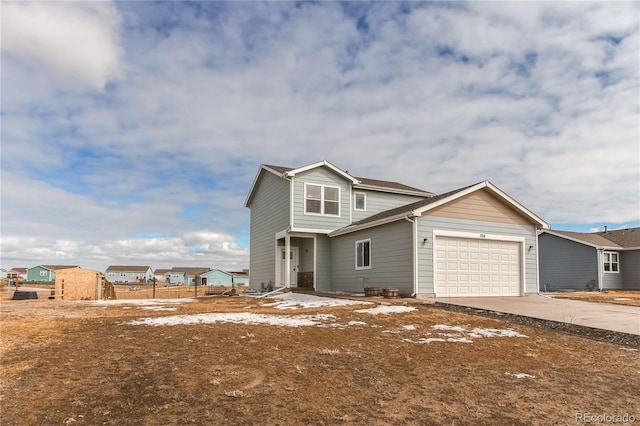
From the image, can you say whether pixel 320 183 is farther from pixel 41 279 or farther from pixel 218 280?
pixel 41 279

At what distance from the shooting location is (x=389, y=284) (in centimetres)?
1711

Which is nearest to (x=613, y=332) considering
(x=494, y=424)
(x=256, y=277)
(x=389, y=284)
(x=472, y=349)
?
(x=472, y=349)

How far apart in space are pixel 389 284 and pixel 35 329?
11894 millimetres

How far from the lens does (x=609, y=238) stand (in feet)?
107

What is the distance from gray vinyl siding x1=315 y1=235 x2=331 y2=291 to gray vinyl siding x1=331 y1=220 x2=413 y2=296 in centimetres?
31

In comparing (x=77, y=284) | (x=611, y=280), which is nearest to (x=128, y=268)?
(x=77, y=284)

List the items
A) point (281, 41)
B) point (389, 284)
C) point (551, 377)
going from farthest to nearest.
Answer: point (389, 284) < point (281, 41) < point (551, 377)

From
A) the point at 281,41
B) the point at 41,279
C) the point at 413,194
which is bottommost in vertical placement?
the point at 41,279

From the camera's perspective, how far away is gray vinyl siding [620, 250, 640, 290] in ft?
97.2

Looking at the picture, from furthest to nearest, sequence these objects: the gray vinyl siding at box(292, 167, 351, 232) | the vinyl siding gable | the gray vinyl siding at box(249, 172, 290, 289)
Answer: the gray vinyl siding at box(249, 172, 290, 289)
the gray vinyl siding at box(292, 167, 351, 232)
the vinyl siding gable

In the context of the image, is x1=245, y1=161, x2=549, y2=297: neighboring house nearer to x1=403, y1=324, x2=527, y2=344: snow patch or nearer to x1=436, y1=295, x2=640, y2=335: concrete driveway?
x1=436, y1=295, x2=640, y2=335: concrete driveway

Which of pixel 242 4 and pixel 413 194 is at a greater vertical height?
pixel 242 4

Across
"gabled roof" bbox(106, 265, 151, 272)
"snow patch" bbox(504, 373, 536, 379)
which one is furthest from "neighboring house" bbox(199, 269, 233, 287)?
"snow patch" bbox(504, 373, 536, 379)

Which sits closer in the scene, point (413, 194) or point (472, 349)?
point (472, 349)
